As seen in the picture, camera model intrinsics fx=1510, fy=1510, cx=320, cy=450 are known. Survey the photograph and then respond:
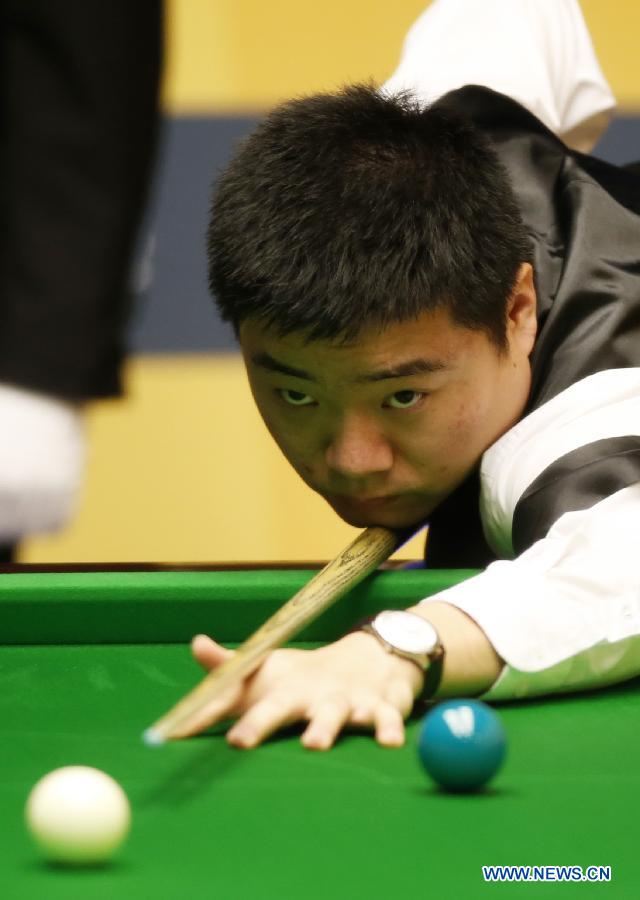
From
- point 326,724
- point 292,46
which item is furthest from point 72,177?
point 292,46

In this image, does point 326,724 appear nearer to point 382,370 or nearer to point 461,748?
point 461,748

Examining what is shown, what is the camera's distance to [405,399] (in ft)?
7.00

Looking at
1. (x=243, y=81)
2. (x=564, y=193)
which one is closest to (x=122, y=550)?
(x=243, y=81)

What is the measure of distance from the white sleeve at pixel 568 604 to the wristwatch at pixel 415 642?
0.09 meters

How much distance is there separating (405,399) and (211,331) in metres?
3.01

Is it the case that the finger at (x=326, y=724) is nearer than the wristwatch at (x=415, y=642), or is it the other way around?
the finger at (x=326, y=724)

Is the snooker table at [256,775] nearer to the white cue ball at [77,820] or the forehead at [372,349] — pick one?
the white cue ball at [77,820]

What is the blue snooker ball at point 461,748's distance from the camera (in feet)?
4.58

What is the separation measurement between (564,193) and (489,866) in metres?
1.55

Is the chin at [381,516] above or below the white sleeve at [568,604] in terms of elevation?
below

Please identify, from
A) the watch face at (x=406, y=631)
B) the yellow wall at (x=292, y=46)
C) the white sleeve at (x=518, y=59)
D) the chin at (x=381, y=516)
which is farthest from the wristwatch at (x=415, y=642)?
the yellow wall at (x=292, y=46)

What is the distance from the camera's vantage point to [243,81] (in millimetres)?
5281

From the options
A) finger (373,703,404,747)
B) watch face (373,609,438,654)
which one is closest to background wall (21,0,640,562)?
watch face (373,609,438,654)

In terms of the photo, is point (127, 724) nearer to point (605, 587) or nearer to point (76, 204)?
point (605, 587)
